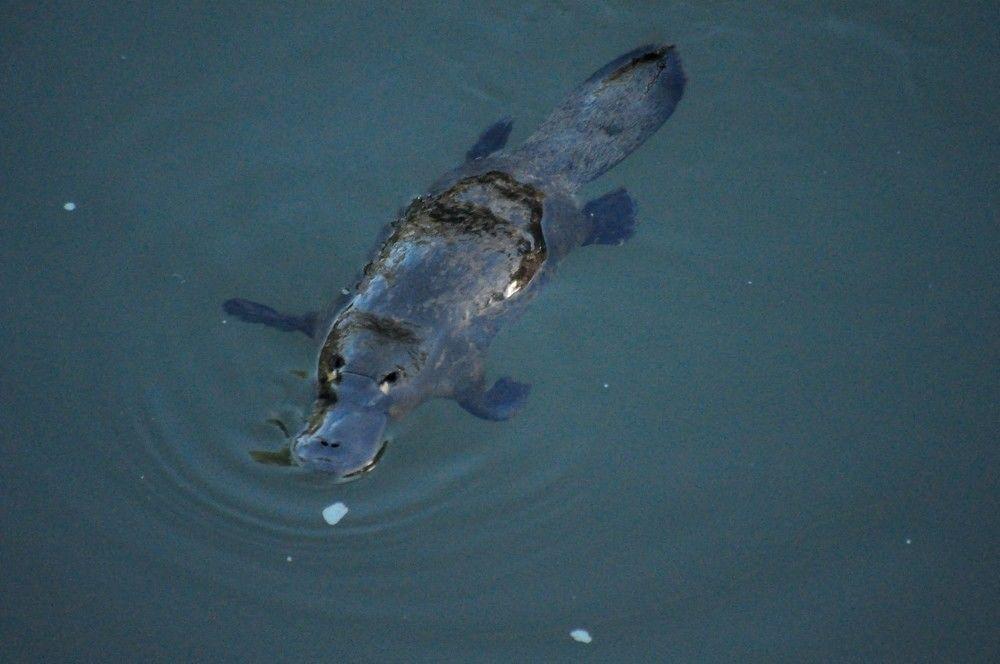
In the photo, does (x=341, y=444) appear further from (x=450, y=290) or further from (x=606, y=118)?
(x=606, y=118)

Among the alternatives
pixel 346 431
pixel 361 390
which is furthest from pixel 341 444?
pixel 361 390

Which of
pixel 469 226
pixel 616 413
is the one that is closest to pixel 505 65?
pixel 469 226

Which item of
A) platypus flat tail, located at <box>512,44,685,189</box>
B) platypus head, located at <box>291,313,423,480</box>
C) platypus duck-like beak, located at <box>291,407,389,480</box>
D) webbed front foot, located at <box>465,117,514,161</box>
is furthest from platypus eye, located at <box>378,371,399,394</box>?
webbed front foot, located at <box>465,117,514,161</box>

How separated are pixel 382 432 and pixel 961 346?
9.97 feet

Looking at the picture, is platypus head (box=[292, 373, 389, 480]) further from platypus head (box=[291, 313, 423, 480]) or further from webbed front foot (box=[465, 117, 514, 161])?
webbed front foot (box=[465, 117, 514, 161])

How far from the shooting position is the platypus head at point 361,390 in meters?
3.97

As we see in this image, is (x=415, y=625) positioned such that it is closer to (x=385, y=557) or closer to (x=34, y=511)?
(x=385, y=557)

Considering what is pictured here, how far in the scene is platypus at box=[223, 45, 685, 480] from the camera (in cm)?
403

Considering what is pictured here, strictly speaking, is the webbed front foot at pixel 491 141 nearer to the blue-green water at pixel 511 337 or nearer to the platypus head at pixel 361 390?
the blue-green water at pixel 511 337

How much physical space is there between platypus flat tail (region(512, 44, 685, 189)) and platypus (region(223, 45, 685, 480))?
0.5 inches

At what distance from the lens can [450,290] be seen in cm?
411

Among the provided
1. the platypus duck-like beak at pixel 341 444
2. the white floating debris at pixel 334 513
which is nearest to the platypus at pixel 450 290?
the platypus duck-like beak at pixel 341 444

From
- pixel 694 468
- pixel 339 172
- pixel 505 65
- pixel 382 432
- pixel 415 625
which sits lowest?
pixel 415 625

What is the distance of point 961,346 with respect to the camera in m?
4.93
